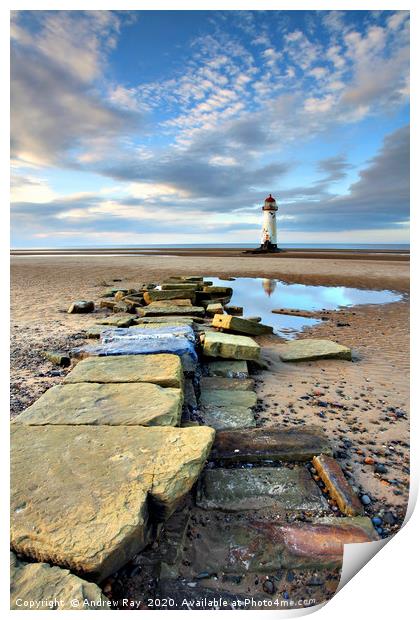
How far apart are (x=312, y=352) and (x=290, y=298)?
7.12 m

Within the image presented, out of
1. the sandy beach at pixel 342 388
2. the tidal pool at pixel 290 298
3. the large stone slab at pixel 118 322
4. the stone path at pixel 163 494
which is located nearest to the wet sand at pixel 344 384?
the sandy beach at pixel 342 388

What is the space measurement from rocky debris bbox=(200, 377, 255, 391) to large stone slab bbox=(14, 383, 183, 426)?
119 centimetres

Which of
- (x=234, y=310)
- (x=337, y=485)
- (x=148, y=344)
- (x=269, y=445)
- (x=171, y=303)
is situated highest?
(x=171, y=303)

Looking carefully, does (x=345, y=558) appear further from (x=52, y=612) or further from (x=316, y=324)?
(x=316, y=324)

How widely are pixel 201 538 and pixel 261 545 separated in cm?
37

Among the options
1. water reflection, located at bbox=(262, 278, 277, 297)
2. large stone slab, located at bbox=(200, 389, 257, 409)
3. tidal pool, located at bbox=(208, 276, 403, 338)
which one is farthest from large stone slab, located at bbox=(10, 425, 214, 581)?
water reflection, located at bbox=(262, 278, 277, 297)

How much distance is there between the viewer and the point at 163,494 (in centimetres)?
200

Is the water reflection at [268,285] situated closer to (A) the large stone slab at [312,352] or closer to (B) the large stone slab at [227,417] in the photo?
(A) the large stone slab at [312,352]

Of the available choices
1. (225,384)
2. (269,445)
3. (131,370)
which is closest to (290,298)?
(225,384)

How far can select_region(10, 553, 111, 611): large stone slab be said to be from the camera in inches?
60.9

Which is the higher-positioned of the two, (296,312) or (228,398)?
(296,312)

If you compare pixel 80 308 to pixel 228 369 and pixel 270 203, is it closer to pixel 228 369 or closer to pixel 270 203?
pixel 228 369

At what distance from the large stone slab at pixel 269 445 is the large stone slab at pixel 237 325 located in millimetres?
3227
